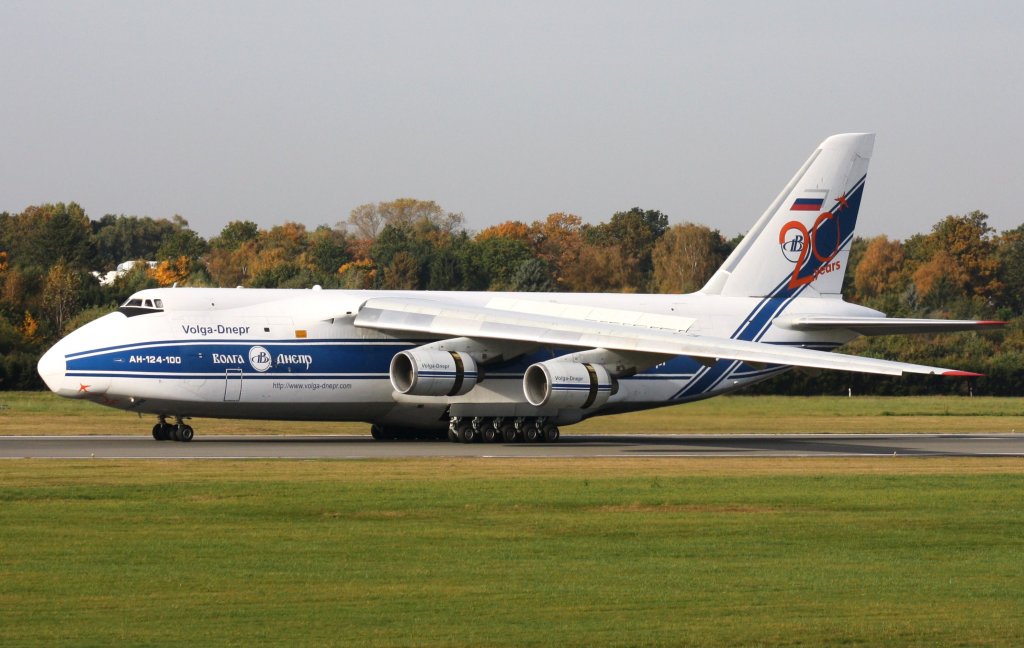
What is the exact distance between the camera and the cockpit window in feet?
90.5

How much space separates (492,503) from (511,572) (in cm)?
493

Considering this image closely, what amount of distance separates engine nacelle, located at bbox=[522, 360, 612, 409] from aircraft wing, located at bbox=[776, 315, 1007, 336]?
5.58 metres

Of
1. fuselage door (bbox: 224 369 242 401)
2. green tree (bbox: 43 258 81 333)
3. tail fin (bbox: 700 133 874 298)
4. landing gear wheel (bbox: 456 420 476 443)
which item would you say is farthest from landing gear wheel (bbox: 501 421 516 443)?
green tree (bbox: 43 258 81 333)

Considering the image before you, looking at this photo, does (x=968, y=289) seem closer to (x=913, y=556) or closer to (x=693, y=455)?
(x=693, y=455)

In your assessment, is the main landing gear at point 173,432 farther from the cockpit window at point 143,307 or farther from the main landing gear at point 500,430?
the main landing gear at point 500,430

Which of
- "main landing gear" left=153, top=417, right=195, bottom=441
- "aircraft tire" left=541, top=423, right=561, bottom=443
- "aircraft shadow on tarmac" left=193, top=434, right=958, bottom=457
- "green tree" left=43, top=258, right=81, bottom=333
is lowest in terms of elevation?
"aircraft shadow on tarmac" left=193, top=434, right=958, bottom=457

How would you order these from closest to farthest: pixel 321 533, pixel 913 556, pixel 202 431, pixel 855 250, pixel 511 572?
pixel 511 572, pixel 913 556, pixel 321 533, pixel 202 431, pixel 855 250

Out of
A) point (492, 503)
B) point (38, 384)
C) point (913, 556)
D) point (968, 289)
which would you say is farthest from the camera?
point (968, 289)

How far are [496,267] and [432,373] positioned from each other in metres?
55.2

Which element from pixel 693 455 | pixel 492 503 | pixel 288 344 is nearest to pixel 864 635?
pixel 492 503

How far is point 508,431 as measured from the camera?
1167 inches

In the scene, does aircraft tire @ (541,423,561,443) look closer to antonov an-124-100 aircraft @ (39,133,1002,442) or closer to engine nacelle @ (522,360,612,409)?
antonov an-124-100 aircraft @ (39,133,1002,442)

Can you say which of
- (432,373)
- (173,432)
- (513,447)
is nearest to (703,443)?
(513,447)

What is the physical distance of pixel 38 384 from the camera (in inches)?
1784
